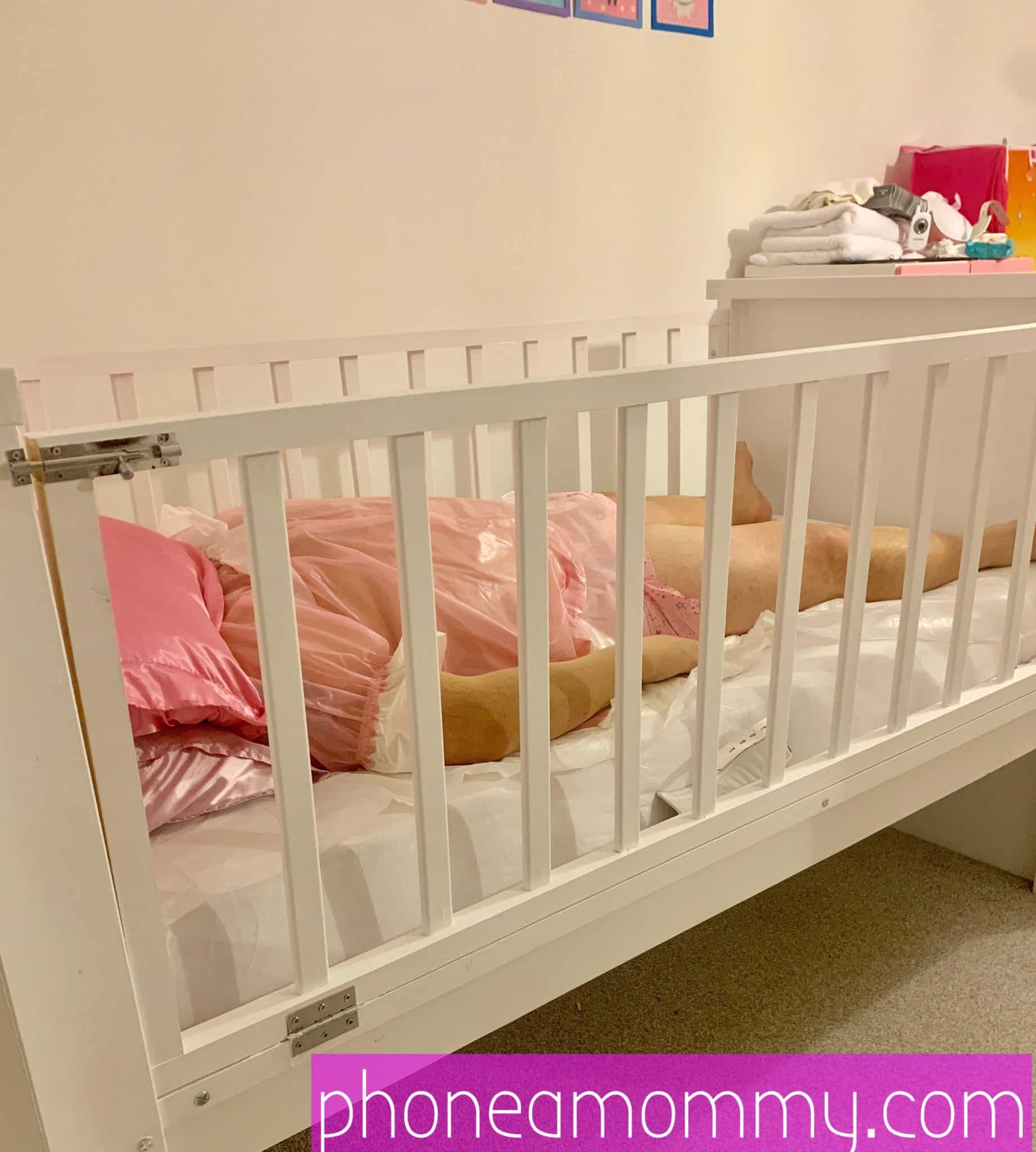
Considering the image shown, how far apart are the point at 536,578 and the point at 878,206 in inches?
58.7

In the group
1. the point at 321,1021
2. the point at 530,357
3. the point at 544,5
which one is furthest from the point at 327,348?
the point at 321,1021

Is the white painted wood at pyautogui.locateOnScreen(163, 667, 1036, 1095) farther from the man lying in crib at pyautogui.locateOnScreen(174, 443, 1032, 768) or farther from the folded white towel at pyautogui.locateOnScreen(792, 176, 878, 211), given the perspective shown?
the folded white towel at pyautogui.locateOnScreen(792, 176, 878, 211)

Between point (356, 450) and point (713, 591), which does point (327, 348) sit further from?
point (713, 591)

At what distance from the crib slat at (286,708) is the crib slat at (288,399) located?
2.75 ft

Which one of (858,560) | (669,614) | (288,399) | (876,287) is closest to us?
(858,560)

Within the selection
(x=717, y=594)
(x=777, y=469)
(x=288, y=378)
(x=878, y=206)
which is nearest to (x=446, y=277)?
(x=288, y=378)

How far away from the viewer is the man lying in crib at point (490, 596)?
94 centimetres

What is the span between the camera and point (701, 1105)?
121 centimetres

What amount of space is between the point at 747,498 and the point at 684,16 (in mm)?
915

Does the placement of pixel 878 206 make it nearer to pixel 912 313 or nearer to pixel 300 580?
pixel 912 313

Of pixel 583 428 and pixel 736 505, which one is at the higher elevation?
pixel 583 428

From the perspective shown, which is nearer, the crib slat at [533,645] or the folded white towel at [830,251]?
the crib slat at [533,645]

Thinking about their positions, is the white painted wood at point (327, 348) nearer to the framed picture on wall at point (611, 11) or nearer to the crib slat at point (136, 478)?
the crib slat at point (136, 478)

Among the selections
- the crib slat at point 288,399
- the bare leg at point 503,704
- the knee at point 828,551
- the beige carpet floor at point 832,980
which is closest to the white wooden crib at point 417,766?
the bare leg at point 503,704
